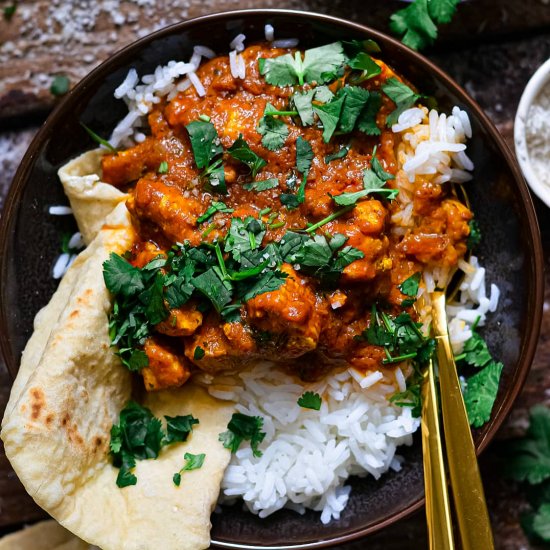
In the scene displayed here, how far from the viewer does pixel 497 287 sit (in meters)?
3.49

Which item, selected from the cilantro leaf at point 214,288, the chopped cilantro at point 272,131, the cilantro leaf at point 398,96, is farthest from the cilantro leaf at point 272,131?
the cilantro leaf at point 214,288

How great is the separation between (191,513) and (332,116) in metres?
1.72

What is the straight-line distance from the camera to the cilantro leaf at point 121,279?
10.4 feet

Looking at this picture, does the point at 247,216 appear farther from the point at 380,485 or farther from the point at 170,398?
the point at 380,485

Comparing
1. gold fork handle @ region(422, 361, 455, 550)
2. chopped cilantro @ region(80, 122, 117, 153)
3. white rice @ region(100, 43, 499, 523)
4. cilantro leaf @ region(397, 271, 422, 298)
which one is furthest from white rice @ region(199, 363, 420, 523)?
chopped cilantro @ region(80, 122, 117, 153)

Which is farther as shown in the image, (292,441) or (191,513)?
(292,441)

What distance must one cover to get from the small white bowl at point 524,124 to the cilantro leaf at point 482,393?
0.81 m

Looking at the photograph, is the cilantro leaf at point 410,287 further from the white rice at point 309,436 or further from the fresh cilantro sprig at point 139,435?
the fresh cilantro sprig at point 139,435

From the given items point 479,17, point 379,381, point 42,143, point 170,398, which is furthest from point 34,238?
point 479,17

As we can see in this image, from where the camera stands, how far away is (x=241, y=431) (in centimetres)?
343

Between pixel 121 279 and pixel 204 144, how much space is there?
642 millimetres

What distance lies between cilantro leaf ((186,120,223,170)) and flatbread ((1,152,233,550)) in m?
Answer: 0.42

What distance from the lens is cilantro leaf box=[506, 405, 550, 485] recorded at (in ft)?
12.3

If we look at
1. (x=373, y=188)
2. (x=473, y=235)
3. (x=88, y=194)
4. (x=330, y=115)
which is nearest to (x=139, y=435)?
(x=88, y=194)
